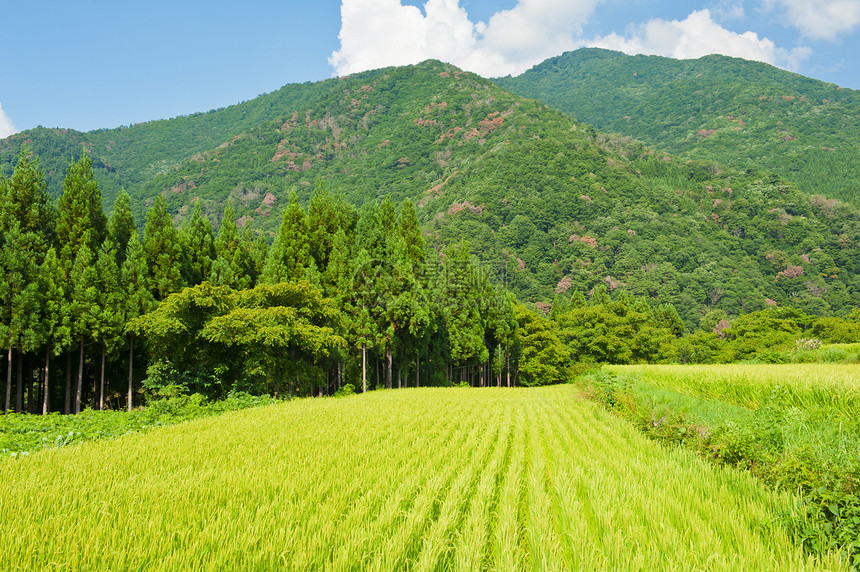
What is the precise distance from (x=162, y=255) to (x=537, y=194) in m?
99.5

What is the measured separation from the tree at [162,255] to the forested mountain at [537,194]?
55.3 meters

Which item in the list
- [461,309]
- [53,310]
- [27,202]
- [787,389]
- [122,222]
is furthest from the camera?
[461,309]

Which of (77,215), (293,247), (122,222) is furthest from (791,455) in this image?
(122,222)

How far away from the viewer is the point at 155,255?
69.7 ft

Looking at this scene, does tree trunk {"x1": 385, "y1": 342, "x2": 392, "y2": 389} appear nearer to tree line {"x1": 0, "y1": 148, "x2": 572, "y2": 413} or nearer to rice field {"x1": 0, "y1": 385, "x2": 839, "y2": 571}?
tree line {"x1": 0, "y1": 148, "x2": 572, "y2": 413}

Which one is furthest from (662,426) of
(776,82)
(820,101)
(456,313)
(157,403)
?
(776,82)

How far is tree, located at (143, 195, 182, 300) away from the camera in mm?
20877

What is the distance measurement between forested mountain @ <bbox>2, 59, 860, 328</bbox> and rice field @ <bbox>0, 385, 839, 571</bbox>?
7314 cm

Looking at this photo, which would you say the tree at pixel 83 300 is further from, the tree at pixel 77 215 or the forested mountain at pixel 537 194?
the forested mountain at pixel 537 194

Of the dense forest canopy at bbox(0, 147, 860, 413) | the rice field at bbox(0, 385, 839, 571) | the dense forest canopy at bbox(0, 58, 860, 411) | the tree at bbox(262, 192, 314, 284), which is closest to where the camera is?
the rice field at bbox(0, 385, 839, 571)

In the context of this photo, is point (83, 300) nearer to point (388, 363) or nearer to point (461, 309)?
point (388, 363)

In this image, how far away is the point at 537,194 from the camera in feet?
351

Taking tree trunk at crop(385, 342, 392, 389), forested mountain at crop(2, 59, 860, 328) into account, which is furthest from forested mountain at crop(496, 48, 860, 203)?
tree trunk at crop(385, 342, 392, 389)

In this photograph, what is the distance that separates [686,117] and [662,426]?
237 metres
